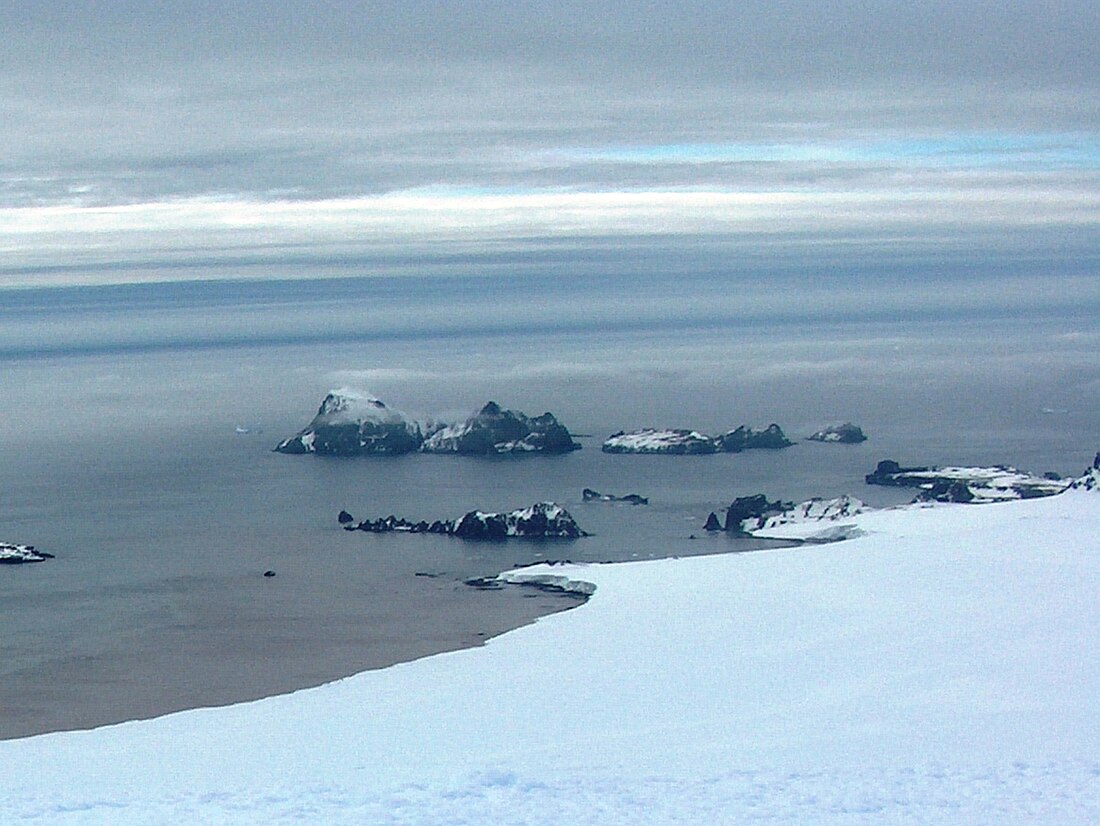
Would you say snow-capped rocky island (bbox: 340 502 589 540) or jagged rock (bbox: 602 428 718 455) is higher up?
jagged rock (bbox: 602 428 718 455)

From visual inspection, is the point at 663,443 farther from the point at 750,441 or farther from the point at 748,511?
the point at 748,511

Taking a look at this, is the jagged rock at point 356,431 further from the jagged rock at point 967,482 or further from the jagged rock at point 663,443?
the jagged rock at point 967,482

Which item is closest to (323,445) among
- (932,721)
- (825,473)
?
(825,473)

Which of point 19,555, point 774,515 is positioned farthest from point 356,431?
point 774,515

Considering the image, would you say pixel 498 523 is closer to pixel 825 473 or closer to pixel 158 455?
pixel 825 473

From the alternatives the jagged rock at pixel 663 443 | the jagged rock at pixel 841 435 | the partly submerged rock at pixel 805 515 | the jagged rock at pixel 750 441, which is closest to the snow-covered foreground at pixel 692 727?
the partly submerged rock at pixel 805 515

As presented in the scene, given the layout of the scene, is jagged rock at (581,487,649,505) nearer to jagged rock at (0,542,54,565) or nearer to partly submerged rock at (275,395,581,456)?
partly submerged rock at (275,395,581,456)

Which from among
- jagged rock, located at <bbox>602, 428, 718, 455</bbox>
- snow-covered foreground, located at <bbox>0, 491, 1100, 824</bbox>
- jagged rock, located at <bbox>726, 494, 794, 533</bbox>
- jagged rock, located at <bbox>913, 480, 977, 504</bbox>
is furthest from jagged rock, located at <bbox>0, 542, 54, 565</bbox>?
jagged rock, located at <bbox>602, 428, 718, 455</bbox>
